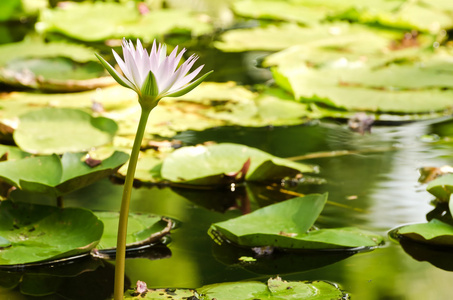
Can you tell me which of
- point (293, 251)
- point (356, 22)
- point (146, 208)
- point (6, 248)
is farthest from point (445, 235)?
point (356, 22)

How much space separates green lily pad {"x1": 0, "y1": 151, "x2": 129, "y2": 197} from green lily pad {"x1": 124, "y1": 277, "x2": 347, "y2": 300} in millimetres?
276

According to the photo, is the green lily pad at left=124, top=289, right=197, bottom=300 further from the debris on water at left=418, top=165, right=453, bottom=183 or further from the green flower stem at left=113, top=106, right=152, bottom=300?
the debris on water at left=418, top=165, right=453, bottom=183

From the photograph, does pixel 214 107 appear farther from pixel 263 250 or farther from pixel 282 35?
pixel 282 35

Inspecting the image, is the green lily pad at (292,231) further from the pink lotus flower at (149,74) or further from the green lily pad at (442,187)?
the pink lotus flower at (149,74)

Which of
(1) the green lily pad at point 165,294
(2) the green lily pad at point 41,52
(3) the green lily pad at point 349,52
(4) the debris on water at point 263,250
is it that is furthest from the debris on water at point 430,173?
Result: (2) the green lily pad at point 41,52

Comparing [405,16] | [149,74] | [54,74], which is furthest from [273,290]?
[405,16]

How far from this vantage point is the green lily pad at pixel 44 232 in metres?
1.11

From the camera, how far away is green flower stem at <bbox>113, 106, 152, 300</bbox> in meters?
0.82

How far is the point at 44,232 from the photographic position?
118 cm

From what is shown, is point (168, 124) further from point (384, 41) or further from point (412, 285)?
point (384, 41)

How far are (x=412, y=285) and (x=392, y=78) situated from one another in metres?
1.54

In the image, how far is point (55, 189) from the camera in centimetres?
121

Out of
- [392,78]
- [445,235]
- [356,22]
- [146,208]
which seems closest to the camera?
[445,235]

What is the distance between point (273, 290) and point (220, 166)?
625mm
